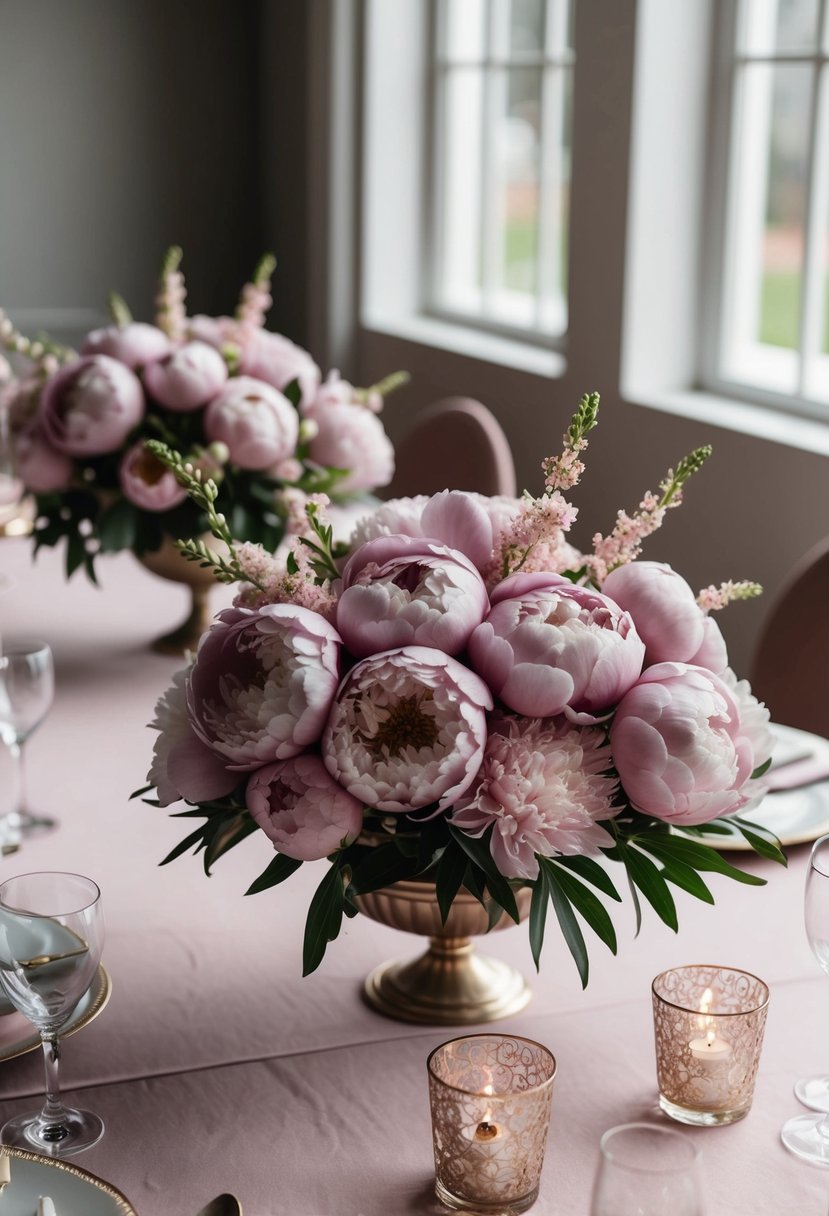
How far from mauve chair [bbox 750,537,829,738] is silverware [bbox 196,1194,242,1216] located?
4.03 ft

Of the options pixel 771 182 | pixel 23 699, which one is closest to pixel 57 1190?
pixel 23 699

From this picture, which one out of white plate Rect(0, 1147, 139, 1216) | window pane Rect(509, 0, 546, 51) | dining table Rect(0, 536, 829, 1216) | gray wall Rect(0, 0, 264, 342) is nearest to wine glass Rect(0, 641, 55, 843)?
dining table Rect(0, 536, 829, 1216)

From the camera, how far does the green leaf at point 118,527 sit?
Result: 6.02 feet

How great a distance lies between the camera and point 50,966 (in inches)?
35.6

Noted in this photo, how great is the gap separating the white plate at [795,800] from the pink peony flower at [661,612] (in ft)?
1.29

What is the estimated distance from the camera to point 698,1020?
3.13 feet

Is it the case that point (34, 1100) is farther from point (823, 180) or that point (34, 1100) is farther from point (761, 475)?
point (823, 180)

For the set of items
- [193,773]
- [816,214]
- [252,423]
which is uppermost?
[816,214]

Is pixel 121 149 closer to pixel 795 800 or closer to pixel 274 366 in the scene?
pixel 274 366

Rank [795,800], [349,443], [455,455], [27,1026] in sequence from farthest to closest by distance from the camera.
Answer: [455,455] → [349,443] → [795,800] → [27,1026]

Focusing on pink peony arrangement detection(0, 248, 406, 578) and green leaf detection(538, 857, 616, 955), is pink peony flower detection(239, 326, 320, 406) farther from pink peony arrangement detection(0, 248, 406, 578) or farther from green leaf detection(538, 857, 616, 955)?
green leaf detection(538, 857, 616, 955)

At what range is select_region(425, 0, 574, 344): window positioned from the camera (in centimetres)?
373

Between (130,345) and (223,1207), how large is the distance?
4.08ft

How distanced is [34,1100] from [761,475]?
210 cm
